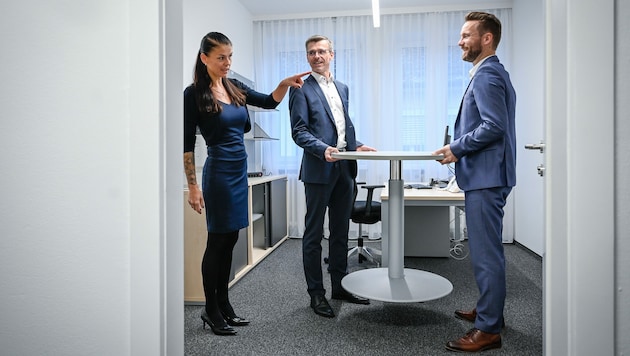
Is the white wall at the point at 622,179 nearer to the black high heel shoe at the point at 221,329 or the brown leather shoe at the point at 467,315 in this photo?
the brown leather shoe at the point at 467,315

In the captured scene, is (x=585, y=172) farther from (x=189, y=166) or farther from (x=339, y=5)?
(x=339, y=5)

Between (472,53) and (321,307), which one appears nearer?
(472,53)

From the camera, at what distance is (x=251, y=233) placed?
135 inches

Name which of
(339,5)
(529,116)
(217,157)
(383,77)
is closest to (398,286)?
(217,157)

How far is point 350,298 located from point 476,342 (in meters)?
0.84

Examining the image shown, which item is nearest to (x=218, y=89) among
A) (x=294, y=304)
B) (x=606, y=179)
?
(x=294, y=304)

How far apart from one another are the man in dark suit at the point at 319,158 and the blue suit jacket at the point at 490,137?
71cm

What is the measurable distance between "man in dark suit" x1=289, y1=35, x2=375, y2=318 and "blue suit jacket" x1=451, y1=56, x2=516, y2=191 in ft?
2.32

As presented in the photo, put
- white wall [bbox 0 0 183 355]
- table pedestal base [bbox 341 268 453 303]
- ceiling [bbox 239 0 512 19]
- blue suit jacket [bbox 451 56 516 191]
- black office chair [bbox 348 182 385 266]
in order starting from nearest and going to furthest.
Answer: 1. white wall [bbox 0 0 183 355]
2. blue suit jacket [bbox 451 56 516 191]
3. table pedestal base [bbox 341 268 453 303]
4. black office chair [bbox 348 182 385 266]
5. ceiling [bbox 239 0 512 19]

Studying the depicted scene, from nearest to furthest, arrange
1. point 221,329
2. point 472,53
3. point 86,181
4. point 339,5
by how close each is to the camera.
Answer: point 86,181 < point 472,53 < point 221,329 < point 339,5

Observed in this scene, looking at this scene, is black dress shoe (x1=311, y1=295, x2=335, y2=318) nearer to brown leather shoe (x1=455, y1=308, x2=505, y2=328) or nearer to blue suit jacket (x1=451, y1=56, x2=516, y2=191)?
brown leather shoe (x1=455, y1=308, x2=505, y2=328)

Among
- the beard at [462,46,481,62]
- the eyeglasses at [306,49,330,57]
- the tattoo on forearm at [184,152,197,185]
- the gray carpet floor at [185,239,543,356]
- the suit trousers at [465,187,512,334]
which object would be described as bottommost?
the gray carpet floor at [185,239,543,356]

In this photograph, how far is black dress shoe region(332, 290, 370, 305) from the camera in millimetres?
2514

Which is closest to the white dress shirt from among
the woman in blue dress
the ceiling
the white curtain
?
the woman in blue dress
